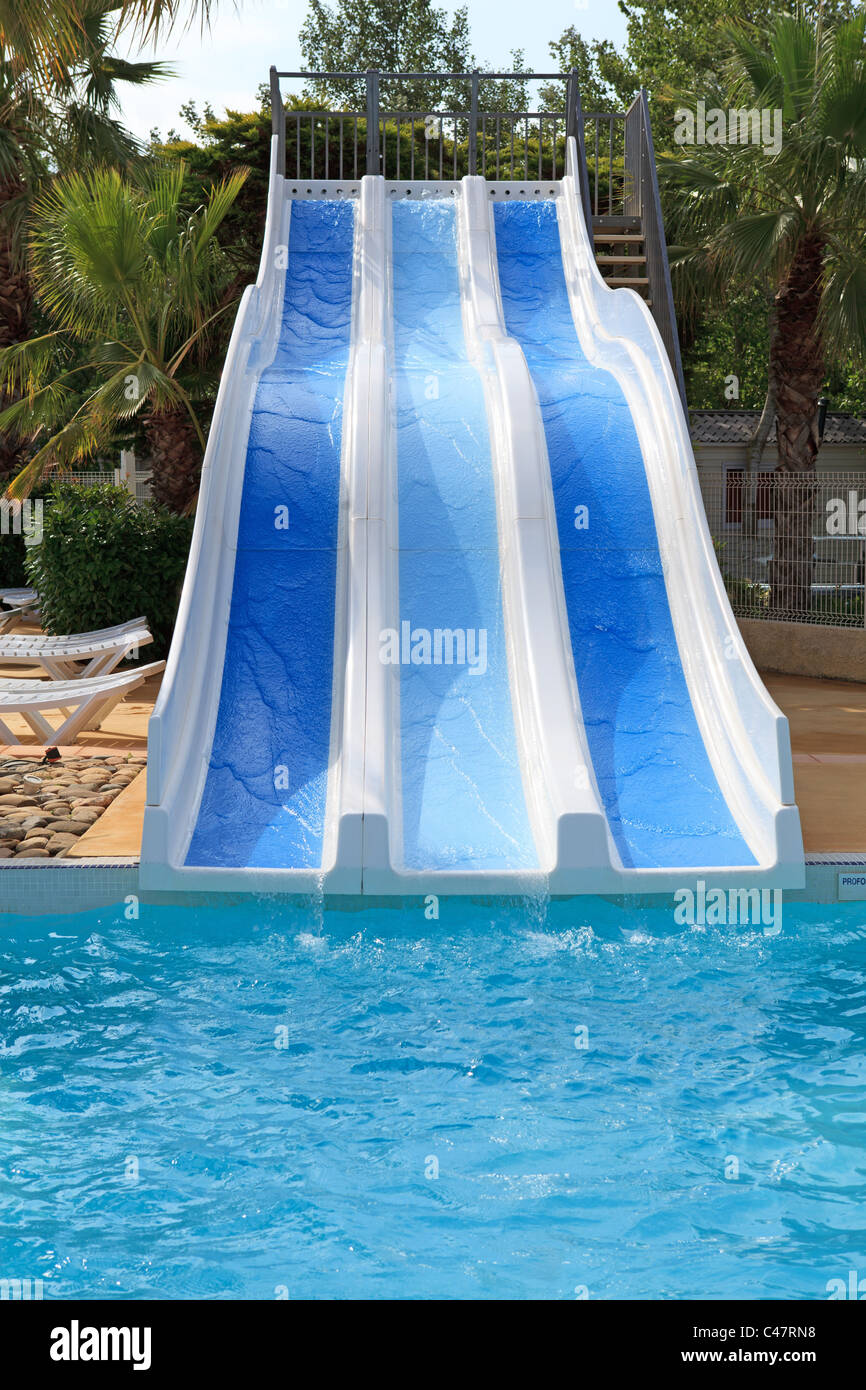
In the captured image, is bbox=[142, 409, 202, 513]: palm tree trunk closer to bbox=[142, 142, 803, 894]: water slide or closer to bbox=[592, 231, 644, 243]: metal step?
bbox=[142, 142, 803, 894]: water slide

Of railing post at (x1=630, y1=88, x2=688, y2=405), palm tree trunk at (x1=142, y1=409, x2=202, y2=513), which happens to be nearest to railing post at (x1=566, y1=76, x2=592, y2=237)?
railing post at (x1=630, y1=88, x2=688, y2=405)

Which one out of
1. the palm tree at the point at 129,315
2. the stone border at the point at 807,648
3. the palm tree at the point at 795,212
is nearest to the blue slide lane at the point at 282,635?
the palm tree at the point at 129,315

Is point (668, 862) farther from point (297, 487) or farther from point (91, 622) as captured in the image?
point (91, 622)

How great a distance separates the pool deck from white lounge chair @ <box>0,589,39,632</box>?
6.36 ft

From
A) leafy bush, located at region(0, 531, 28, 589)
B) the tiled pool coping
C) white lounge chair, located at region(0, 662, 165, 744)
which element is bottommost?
the tiled pool coping

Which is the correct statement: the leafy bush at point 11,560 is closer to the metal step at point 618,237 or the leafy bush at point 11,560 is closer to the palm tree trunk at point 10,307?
the palm tree trunk at point 10,307

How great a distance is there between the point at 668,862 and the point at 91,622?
28.1 feet

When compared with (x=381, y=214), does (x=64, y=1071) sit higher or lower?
lower

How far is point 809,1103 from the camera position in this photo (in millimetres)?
5527

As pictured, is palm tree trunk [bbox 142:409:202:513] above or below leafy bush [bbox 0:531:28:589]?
above

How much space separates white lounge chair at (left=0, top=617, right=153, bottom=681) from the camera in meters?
11.9

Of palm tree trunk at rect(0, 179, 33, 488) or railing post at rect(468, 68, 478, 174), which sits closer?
railing post at rect(468, 68, 478, 174)
